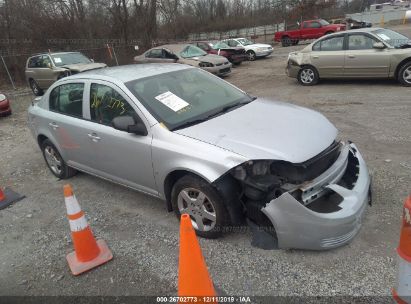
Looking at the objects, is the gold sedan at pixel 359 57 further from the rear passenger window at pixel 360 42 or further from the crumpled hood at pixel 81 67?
the crumpled hood at pixel 81 67

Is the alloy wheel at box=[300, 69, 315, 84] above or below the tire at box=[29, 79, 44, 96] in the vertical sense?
above

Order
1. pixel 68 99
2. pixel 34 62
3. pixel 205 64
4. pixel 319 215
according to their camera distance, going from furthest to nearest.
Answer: pixel 34 62 → pixel 205 64 → pixel 68 99 → pixel 319 215

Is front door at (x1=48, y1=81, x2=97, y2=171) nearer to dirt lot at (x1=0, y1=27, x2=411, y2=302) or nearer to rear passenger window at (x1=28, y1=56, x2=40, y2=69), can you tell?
dirt lot at (x1=0, y1=27, x2=411, y2=302)

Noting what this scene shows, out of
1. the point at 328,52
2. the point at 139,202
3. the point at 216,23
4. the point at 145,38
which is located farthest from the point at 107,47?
the point at 216,23

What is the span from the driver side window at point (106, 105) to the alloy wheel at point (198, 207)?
101 cm

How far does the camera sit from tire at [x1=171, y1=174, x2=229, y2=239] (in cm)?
303

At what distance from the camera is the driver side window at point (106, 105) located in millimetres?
3648

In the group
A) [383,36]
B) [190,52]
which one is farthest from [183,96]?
[190,52]

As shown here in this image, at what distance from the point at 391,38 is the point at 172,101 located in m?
7.66

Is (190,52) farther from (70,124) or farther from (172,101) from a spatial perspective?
(172,101)

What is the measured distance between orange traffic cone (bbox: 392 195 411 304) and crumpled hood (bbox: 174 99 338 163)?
1.03 meters

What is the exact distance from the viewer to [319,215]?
2691 mm

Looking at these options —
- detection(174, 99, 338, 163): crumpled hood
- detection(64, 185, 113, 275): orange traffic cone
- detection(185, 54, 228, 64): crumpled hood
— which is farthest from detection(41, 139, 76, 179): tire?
detection(185, 54, 228, 64): crumpled hood

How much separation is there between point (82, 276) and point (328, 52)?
883 centimetres
